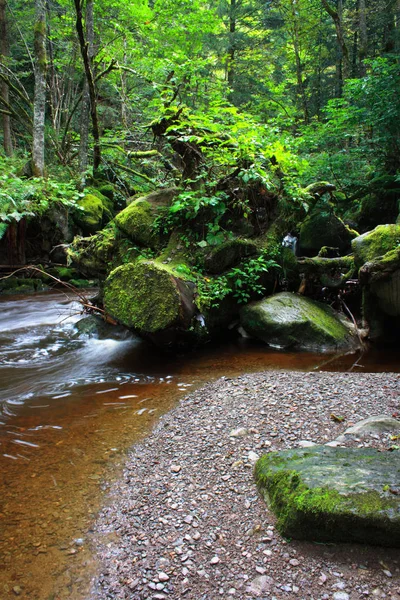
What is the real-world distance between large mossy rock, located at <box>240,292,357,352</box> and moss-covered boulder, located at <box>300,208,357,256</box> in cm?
427

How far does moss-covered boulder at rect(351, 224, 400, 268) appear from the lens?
7.43 meters

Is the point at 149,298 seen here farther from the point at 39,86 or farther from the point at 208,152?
the point at 39,86

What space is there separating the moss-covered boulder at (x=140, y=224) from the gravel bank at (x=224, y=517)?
4.35 metres

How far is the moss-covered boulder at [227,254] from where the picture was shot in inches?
297

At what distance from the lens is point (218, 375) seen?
584 cm

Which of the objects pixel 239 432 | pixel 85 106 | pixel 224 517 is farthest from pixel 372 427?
pixel 85 106

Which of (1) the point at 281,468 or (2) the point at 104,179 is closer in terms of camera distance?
(1) the point at 281,468

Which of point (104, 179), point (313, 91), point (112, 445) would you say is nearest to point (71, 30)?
point (104, 179)

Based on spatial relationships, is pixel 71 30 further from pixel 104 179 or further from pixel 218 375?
pixel 218 375

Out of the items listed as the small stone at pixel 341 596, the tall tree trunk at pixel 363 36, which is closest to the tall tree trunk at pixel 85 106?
the tall tree trunk at pixel 363 36

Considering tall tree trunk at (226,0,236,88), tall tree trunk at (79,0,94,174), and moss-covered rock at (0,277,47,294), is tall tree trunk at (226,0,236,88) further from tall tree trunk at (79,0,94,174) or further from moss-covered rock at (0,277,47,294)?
moss-covered rock at (0,277,47,294)

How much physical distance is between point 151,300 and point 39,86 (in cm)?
1006

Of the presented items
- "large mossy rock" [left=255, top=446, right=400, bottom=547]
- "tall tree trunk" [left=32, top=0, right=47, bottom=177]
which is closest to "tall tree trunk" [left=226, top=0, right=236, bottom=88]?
"tall tree trunk" [left=32, top=0, right=47, bottom=177]

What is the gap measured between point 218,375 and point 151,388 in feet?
3.58
